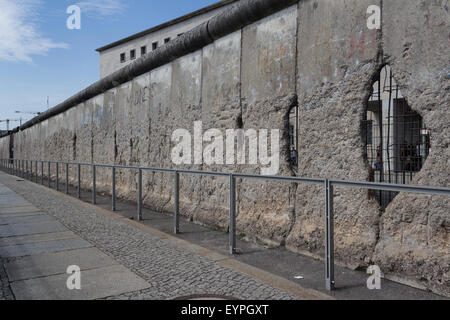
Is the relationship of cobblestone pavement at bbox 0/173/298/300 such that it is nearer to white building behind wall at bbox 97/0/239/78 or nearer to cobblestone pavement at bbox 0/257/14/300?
cobblestone pavement at bbox 0/257/14/300

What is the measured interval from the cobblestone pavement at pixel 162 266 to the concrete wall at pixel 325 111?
109 cm

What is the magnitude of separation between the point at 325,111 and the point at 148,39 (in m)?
43.2

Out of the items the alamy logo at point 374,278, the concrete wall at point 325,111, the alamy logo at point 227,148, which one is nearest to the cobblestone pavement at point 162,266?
the alamy logo at point 374,278

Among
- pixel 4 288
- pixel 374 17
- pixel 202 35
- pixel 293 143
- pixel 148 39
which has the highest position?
pixel 148 39

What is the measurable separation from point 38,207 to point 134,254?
4.89 metres

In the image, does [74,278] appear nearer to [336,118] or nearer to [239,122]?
[336,118]

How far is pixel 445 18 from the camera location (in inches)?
128

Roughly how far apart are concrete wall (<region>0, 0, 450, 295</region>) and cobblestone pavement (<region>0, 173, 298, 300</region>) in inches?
42.9

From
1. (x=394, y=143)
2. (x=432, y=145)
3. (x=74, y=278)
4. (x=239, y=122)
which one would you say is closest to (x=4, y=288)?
(x=74, y=278)

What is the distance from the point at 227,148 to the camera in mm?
5961

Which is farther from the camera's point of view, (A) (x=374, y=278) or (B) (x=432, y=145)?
(A) (x=374, y=278)

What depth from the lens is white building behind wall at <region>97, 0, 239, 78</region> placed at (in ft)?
122

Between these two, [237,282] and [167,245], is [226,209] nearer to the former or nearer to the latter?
[167,245]
